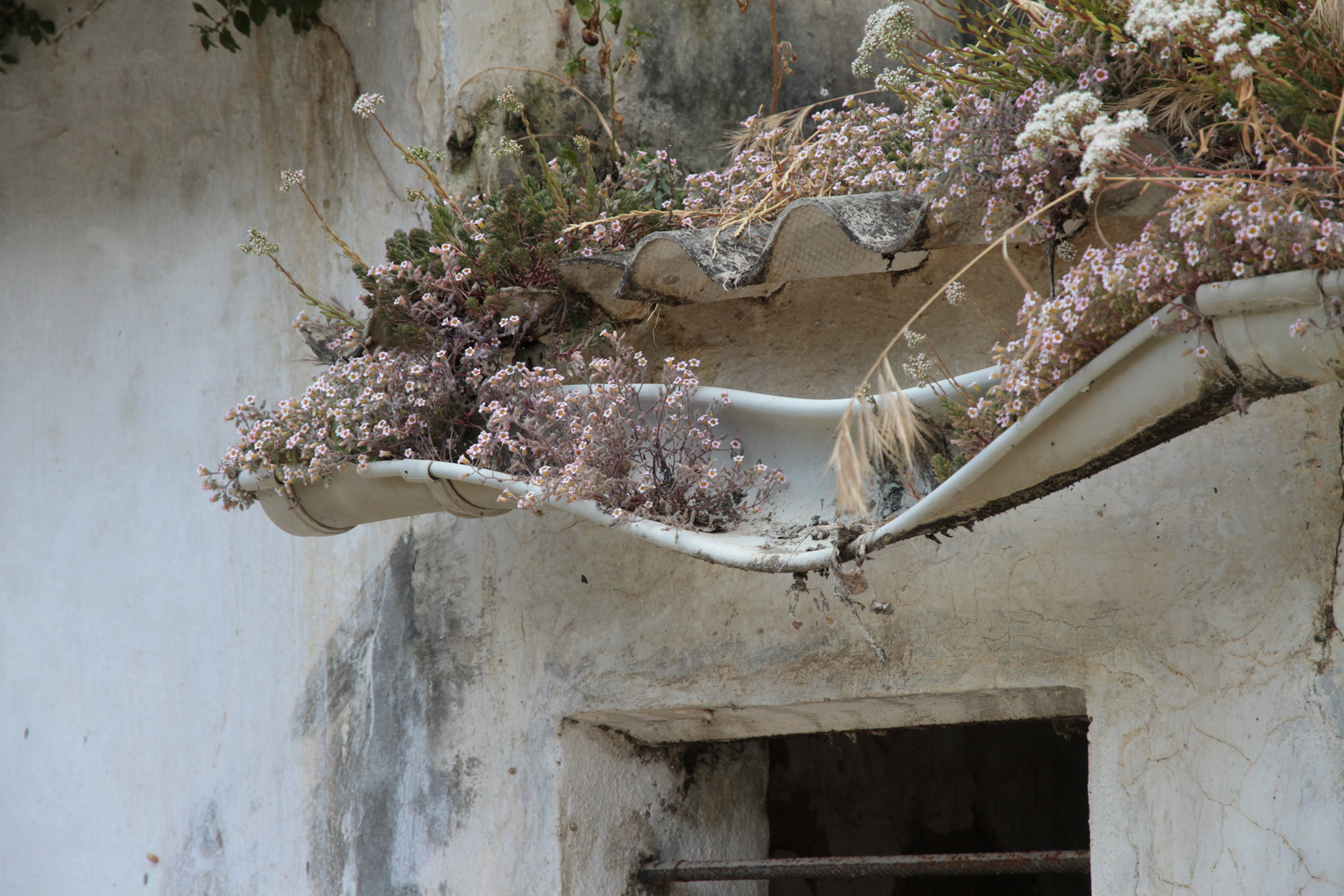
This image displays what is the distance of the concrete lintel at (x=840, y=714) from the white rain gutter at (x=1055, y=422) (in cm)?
43

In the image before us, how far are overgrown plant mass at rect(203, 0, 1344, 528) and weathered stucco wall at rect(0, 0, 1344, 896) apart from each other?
0.27 metres

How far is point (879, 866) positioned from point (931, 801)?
7.06 feet

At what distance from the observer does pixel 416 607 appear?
2.76 metres

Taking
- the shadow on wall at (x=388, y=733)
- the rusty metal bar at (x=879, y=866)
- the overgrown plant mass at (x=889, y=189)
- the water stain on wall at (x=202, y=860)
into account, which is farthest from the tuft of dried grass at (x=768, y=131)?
the water stain on wall at (x=202, y=860)

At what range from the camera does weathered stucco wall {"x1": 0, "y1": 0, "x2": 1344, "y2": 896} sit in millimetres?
1762

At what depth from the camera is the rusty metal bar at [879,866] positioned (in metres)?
2.07

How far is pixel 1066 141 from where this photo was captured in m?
1.71

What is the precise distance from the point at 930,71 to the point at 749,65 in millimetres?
960

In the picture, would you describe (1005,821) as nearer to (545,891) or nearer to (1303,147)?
(545,891)

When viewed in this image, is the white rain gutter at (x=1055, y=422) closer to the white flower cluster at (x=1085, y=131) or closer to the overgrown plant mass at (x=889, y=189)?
the overgrown plant mass at (x=889, y=189)

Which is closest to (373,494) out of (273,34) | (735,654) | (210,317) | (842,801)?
(735,654)

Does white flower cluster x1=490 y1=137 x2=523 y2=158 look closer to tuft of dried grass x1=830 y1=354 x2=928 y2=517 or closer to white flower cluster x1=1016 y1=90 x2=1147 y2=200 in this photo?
tuft of dried grass x1=830 y1=354 x2=928 y2=517

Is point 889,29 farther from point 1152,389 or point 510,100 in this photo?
point 1152,389

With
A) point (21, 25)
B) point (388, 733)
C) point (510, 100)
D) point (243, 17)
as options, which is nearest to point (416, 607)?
point (388, 733)
